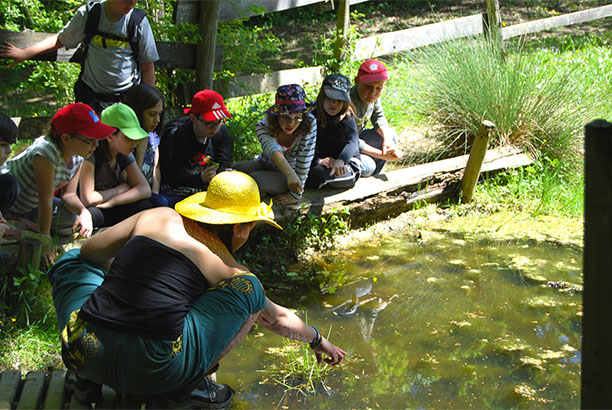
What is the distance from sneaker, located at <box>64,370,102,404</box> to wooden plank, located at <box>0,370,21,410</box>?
0.22 m

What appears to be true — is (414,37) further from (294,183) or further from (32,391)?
(32,391)

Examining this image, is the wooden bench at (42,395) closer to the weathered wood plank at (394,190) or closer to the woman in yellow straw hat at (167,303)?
the woman in yellow straw hat at (167,303)

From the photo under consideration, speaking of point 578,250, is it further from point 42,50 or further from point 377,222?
point 42,50

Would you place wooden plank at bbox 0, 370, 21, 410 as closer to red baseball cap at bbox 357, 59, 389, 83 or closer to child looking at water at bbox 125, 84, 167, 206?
child looking at water at bbox 125, 84, 167, 206

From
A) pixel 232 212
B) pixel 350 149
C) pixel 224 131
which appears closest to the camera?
pixel 232 212

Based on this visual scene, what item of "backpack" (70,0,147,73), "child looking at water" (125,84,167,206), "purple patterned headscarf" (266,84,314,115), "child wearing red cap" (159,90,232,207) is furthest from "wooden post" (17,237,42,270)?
"purple patterned headscarf" (266,84,314,115)

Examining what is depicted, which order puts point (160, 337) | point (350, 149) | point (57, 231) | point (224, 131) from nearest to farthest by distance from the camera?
point (160, 337) → point (57, 231) → point (224, 131) → point (350, 149)

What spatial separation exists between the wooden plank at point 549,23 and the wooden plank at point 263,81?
3.03 m

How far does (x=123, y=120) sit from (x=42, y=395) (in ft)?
5.46

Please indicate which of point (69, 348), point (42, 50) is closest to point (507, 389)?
point (69, 348)

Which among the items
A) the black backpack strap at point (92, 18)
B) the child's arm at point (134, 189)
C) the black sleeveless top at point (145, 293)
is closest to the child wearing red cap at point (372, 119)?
the child's arm at point (134, 189)

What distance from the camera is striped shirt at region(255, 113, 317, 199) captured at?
15.1 feet

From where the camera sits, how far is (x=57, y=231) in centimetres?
370

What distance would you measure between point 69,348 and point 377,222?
11.0 ft
